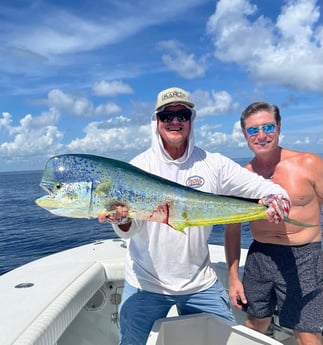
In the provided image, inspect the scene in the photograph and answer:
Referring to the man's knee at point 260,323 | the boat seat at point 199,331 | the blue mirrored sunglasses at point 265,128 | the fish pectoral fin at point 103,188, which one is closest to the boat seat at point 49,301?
the boat seat at point 199,331

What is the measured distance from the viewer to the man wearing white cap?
221 centimetres

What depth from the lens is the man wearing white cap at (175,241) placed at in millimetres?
2215

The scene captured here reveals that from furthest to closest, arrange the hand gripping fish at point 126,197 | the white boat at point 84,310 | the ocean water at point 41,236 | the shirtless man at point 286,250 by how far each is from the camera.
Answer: the ocean water at point 41,236
the shirtless man at point 286,250
the white boat at point 84,310
the hand gripping fish at point 126,197

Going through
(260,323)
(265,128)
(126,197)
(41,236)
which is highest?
(265,128)

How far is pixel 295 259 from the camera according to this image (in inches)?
95.3

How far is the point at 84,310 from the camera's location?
340 centimetres

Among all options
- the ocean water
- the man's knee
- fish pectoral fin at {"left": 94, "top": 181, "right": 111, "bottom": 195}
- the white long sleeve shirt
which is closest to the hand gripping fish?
fish pectoral fin at {"left": 94, "top": 181, "right": 111, "bottom": 195}

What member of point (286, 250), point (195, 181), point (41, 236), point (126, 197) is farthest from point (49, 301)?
point (41, 236)

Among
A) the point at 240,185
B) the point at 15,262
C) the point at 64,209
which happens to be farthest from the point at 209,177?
the point at 15,262

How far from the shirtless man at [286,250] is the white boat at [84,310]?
22 centimetres

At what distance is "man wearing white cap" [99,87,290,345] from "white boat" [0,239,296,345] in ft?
0.38

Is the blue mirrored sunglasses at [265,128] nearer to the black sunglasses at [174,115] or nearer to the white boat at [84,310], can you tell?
the black sunglasses at [174,115]

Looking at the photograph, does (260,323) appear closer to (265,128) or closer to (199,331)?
(199,331)

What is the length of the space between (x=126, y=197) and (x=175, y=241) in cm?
52
